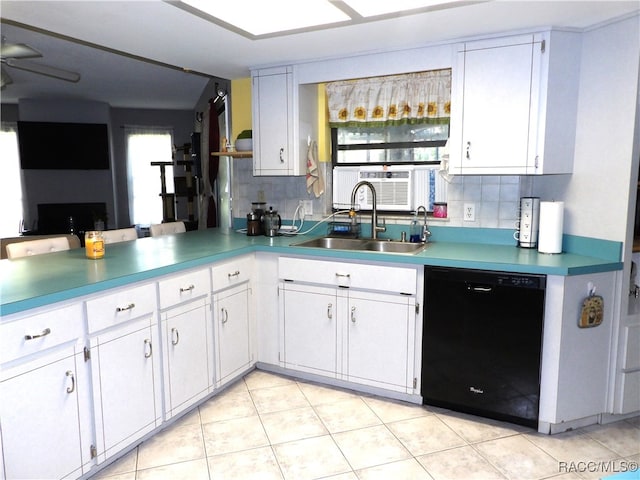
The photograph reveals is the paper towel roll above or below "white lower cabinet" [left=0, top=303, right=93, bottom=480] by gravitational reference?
above

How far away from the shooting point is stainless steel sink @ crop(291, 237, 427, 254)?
9.68ft

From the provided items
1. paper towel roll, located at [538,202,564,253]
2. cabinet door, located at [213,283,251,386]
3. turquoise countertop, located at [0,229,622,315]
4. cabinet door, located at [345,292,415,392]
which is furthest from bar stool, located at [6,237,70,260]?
paper towel roll, located at [538,202,564,253]

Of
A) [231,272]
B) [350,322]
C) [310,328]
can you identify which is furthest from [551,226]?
[231,272]

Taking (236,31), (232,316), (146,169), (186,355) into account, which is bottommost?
(186,355)

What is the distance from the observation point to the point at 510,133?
248 centimetres

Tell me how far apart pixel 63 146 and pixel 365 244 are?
5634mm

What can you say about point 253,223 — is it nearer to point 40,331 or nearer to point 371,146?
point 371,146

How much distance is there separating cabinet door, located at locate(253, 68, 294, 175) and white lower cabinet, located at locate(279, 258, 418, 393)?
0.79 meters

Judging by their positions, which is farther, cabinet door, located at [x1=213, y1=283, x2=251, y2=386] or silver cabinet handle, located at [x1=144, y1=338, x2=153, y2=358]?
cabinet door, located at [x1=213, y1=283, x2=251, y2=386]

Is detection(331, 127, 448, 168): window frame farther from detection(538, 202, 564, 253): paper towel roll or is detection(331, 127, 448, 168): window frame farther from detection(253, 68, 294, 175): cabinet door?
detection(538, 202, 564, 253): paper towel roll

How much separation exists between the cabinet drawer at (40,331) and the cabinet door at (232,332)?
0.91 metres

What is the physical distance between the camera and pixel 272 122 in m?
3.21

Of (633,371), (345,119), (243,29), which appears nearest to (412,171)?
(345,119)

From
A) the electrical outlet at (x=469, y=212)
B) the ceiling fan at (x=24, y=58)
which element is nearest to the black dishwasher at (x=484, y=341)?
the electrical outlet at (x=469, y=212)
